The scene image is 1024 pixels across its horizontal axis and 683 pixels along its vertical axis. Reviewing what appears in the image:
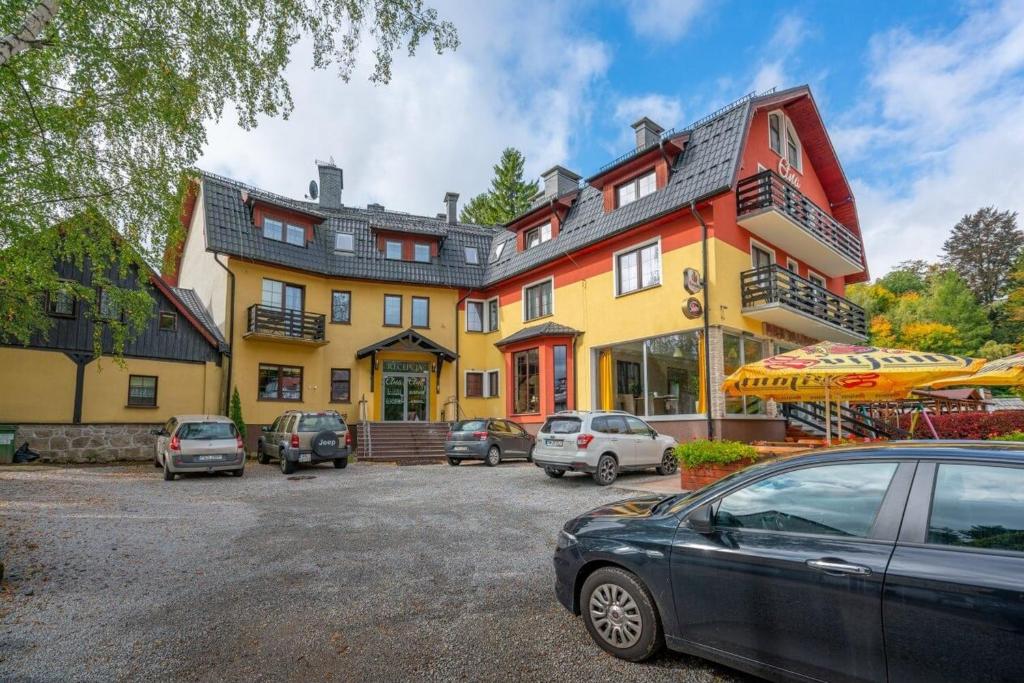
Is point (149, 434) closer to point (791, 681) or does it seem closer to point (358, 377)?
point (358, 377)

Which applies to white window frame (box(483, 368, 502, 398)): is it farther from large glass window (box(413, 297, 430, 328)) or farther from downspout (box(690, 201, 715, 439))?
downspout (box(690, 201, 715, 439))

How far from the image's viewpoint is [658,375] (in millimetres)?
17094

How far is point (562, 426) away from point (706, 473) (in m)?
Answer: 3.34

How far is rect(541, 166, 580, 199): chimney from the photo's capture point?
24.2 metres

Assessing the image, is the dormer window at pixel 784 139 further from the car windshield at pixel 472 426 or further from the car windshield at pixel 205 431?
the car windshield at pixel 205 431

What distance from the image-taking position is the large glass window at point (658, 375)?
16.1 metres

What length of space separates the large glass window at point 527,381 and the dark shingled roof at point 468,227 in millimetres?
3595

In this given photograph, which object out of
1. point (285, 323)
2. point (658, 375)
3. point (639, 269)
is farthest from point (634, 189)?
point (285, 323)

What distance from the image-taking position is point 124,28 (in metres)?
8.66

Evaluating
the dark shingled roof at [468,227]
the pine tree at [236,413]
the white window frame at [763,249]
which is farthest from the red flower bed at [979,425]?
the pine tree at [236,413]

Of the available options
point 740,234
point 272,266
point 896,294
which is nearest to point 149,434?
Result: point 272,266

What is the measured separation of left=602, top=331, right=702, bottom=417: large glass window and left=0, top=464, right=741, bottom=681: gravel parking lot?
22.3 feet

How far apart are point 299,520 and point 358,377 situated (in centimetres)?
1482

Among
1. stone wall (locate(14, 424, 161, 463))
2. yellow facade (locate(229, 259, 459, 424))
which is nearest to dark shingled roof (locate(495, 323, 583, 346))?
yellow facade (locate(229, 259, 459, 424))
